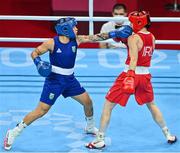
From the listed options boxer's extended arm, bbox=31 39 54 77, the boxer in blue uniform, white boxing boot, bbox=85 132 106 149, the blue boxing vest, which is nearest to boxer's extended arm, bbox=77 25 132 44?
the boxer in blue uniform

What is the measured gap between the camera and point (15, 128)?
4133 mm

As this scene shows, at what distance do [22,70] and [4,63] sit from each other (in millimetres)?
237

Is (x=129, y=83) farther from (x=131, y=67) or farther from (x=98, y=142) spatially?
(x=98, y=142)

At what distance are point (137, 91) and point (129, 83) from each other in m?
0.26

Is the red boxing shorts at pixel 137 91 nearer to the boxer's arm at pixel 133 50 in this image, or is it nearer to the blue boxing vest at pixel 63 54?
the boxer's arm at pixel 133 50

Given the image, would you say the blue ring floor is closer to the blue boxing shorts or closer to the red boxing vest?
the blue boxing shorts

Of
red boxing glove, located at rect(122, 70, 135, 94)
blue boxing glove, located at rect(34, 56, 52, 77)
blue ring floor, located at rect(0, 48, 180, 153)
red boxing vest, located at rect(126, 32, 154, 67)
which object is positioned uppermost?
red boxing vest, located at rect(126, 32, 154, 67)

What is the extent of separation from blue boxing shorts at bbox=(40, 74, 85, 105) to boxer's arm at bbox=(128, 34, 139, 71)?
1.54 ft

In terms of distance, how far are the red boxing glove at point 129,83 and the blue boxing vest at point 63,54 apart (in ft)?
1.44

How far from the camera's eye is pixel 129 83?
392cm

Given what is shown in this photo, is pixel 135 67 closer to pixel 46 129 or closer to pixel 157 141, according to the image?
pixel 157 141

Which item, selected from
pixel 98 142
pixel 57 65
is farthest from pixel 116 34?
pixel 98 142

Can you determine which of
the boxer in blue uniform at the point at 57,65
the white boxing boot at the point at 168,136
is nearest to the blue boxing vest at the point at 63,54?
the boxer in blue uniform at the point at 57,65

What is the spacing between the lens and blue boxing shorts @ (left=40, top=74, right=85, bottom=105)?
13.5ft
